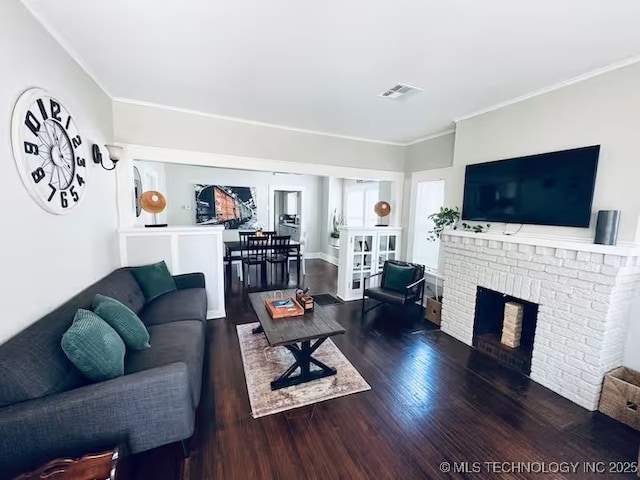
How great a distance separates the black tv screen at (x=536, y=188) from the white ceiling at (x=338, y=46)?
68cm

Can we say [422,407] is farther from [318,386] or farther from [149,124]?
[149,124]

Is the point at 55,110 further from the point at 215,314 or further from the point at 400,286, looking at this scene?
the point at 400,286

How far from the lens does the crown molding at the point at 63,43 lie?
5.72ft

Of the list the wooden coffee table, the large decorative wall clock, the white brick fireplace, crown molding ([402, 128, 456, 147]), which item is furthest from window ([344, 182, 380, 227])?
the large decorative wall clock

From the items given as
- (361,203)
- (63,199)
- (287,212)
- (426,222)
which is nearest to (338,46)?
(63,199)

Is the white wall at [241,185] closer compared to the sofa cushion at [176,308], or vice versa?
the sofa cushion at [176,308]

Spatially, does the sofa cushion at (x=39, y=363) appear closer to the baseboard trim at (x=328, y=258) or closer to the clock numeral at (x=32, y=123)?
the clock numeral at (x=32, y=123)

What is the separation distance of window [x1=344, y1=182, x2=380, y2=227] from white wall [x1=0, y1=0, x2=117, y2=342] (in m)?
5.27

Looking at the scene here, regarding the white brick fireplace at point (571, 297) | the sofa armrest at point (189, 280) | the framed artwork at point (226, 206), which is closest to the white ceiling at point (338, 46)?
the white brick fireplace at point (571, 297)

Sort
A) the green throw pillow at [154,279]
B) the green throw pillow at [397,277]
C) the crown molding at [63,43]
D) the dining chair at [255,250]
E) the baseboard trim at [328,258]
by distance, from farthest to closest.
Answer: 1. the baseboard trim at [328,258]
2. the dining chair at [255,250]
3. the green throw pillow at [397,277]
4. the green throw pillow at [154,279]
5. the crown molding at [63,43]

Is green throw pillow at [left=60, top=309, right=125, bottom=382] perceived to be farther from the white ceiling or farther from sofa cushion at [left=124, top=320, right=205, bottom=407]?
the white ceiling

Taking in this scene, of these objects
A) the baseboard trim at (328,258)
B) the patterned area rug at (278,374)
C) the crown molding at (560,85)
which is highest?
the crown molding at (560,85)

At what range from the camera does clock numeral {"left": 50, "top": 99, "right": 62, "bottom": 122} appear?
1.91 metres

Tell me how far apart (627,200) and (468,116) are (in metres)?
1.76
